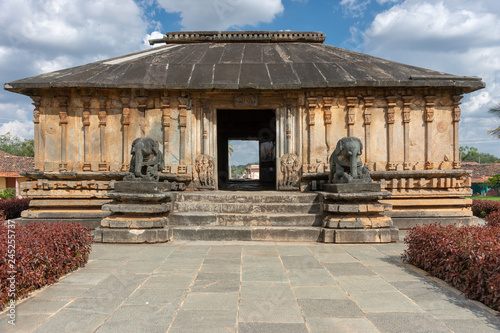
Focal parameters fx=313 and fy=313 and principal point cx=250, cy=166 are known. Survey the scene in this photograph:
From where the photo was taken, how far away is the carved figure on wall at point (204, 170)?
31.2 feet

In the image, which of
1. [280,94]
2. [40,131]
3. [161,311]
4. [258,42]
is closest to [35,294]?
[161,311]

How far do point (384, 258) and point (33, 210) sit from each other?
9.51 meters

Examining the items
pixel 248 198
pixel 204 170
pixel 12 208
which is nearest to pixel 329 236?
pixel 248 198

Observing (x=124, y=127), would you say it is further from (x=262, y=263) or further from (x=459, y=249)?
(x=459, y=249)

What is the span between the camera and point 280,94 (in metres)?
9.54

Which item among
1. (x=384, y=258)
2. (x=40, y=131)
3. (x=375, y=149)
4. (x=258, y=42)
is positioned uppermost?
(x=258, y=42)

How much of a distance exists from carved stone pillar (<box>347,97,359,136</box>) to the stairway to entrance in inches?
110

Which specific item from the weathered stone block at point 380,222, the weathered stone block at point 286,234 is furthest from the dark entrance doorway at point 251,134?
the weathered stone block at point 380,222

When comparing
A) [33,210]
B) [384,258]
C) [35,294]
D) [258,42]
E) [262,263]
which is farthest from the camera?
[258,42]

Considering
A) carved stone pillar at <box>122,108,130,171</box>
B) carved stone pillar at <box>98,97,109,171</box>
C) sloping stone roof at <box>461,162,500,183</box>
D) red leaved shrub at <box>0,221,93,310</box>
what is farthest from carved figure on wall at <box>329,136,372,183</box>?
sloping stone roof at <box>461,162,500,183</box>

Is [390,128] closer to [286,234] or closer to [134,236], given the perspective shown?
[286,234]

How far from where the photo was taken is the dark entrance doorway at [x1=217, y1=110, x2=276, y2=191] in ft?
50.4

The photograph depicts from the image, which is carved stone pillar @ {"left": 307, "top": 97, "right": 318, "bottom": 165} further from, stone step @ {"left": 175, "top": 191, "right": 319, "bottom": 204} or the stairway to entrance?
the stairway to entrance

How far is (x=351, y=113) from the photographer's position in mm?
9289
